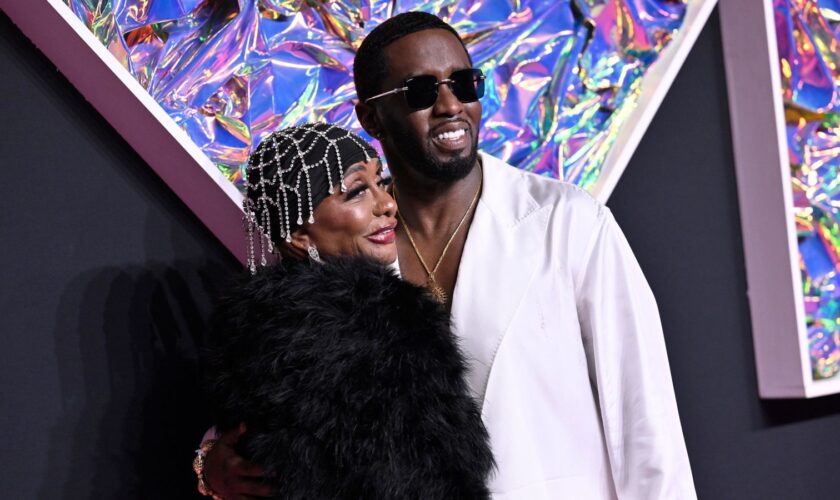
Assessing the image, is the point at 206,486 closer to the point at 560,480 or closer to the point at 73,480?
the point at 73,480

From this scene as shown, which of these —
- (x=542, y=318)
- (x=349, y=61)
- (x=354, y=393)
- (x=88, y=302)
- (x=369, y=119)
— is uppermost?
(x=349, y=61)

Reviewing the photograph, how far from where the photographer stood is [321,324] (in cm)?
172

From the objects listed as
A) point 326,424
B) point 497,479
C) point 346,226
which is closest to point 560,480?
point 497,479

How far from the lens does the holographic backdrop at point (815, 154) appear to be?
130 inches

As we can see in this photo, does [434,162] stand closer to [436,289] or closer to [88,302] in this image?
[436,289]

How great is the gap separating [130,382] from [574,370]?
1162mm

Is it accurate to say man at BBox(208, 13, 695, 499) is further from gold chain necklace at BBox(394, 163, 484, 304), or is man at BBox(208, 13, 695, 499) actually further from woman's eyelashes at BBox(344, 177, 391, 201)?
woman's eyelashes at BBox(344, 177, 391, 201)

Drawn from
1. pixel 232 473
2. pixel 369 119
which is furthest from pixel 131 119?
pixel 232 473

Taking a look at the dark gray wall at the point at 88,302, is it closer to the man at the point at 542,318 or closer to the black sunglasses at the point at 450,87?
the man at the point at 542,318

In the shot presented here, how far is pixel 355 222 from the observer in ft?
6.46

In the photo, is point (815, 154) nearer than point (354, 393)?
No

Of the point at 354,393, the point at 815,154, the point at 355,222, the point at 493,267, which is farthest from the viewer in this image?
the point at 815,154

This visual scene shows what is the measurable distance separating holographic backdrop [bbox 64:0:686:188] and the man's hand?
33.0 inches

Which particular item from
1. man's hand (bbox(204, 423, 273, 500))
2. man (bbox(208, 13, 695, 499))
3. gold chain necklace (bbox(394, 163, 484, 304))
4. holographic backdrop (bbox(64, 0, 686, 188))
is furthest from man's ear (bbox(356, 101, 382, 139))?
man's hand (bbox(204, 423, 273, 500))
